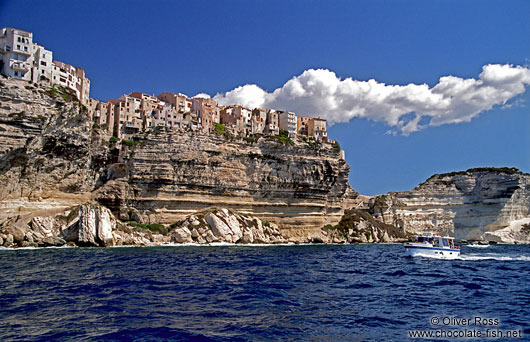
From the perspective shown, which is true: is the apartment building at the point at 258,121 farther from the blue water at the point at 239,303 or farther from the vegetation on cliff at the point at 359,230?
the blue water at the point at 239,303

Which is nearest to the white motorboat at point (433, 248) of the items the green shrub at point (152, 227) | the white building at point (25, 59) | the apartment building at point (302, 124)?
the green shrub at point (152, 227)

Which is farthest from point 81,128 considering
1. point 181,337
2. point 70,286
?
point 181,337

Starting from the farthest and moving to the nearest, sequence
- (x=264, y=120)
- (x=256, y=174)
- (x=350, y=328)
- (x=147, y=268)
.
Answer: (x=264, y=120), (x=256, y=174), (x=147, y=268), (x=350, y=328)

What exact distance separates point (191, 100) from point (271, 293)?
7361 centimetres

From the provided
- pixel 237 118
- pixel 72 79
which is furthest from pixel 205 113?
pixel 72 79

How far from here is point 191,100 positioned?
86.9 m

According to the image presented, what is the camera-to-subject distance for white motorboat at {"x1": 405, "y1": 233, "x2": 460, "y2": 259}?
128ft

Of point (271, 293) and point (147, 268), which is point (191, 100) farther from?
point (271, 293)

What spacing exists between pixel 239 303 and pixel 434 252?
2905 cm

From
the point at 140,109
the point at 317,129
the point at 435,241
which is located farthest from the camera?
the point at 317,129

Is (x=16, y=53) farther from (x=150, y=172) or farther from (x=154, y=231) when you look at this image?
(x=154, y=231)

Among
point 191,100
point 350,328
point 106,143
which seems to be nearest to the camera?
point 350,328

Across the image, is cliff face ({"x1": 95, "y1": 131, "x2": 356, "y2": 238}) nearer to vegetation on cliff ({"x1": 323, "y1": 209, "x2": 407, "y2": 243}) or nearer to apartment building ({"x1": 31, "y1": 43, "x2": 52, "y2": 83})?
vegetation on cliff ({"x1": 323, "y1": 209, "x2": 407, "y2": 243})

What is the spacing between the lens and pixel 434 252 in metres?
39.1
